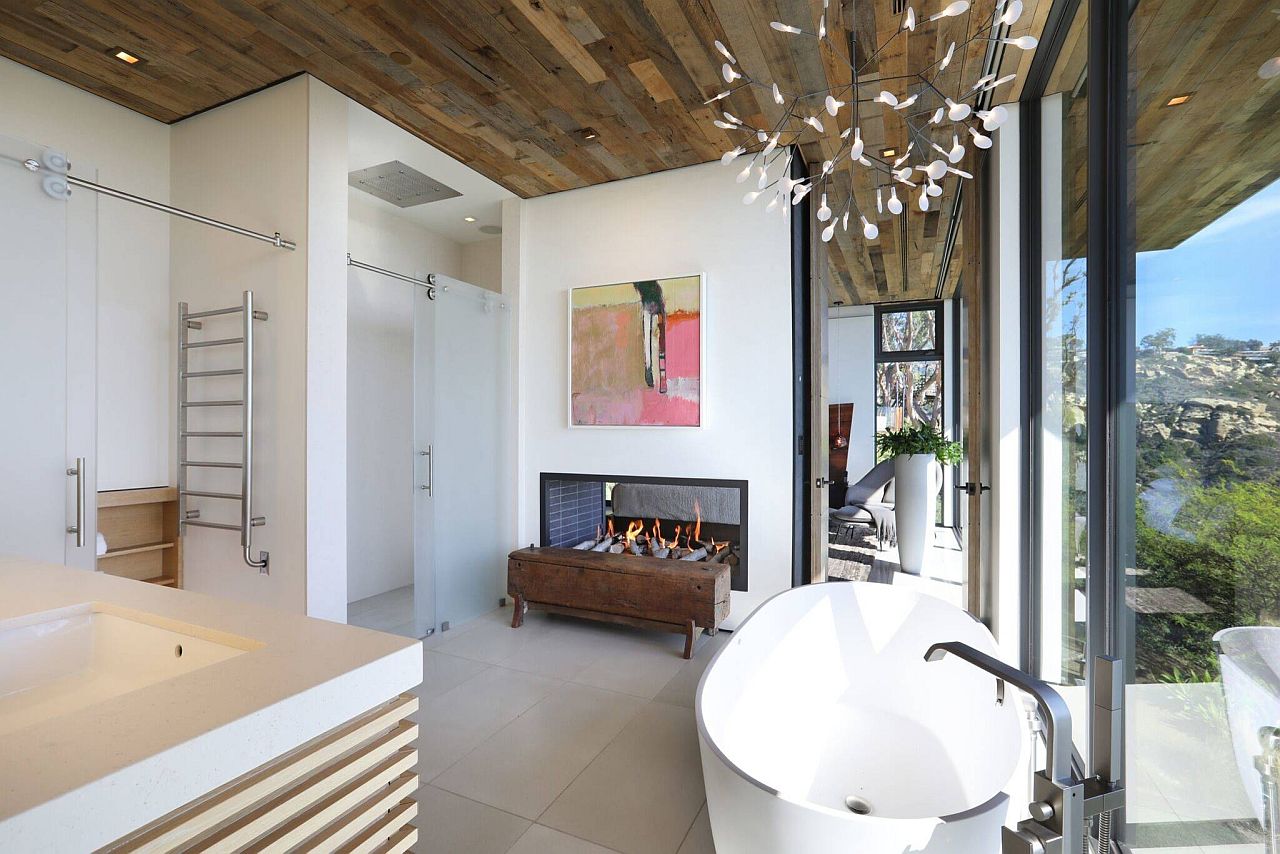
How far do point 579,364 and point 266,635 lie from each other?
314cm

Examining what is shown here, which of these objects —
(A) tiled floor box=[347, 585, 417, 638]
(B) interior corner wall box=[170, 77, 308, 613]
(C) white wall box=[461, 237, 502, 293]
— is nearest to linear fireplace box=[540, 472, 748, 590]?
(A) tiled floor box=[347, 585, 417, 638]

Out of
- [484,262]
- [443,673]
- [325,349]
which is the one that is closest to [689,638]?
[443,673]

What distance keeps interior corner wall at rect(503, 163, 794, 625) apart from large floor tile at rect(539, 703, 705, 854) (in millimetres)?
1422

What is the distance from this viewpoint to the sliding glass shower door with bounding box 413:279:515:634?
12.0ft

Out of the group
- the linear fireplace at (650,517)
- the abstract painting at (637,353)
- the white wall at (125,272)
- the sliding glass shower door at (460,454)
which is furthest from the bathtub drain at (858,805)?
the white wall at (125,272)

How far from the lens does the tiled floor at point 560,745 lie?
6.25ft

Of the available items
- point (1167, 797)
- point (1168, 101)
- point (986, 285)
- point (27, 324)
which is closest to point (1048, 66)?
point (986, 285)

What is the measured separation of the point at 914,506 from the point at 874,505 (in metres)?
1.31

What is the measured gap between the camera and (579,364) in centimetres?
414

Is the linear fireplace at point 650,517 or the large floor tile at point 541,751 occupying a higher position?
the linear fireplace at point 650,517

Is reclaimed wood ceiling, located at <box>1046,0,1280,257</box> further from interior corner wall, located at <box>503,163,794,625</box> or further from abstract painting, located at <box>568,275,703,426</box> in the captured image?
abstract painting, located at <box>568,275,703,426</box>

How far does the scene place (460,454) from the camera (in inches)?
154

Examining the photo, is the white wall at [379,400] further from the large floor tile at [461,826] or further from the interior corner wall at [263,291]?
the large floor tile at [461,826]

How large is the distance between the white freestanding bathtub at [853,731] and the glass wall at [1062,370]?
43 cm
